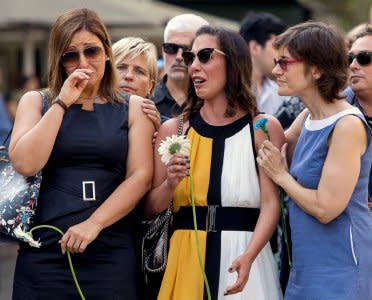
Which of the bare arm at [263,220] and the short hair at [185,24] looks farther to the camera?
the short hair at [185,24]

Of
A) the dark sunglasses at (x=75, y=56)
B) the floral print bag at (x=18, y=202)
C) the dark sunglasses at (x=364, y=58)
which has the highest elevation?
the dark sunglasses at (x=75, y=56)

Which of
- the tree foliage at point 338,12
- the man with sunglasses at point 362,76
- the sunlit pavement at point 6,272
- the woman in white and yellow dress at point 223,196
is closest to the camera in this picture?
the woman in white and yellow dress at point 223,196

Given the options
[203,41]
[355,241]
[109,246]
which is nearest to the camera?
[355,241]

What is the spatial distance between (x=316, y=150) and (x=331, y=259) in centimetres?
53

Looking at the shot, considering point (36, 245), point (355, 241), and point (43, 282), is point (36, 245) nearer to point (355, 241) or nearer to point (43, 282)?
point (43, 282)

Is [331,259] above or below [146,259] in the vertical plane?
above

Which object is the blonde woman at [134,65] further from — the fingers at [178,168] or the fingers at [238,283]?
the fingers at [238,283]

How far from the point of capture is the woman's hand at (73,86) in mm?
4746

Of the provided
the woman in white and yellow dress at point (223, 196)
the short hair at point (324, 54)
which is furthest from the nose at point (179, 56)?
the short hair at point (324, 54)

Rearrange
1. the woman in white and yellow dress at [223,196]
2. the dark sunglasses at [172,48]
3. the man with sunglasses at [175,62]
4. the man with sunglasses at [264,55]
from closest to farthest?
the woman in white and yellow dress at [223,196] → the man with sunglasses at [175,62] → the dark sunglasses at [172,48] → the man with sunglasses at [264,55]

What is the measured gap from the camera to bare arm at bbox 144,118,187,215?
4652 millimetres

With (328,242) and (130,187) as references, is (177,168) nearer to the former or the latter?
(130,187)

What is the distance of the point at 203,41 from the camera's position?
16.9ft


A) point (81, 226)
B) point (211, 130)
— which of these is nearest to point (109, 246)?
point (81, 226)
